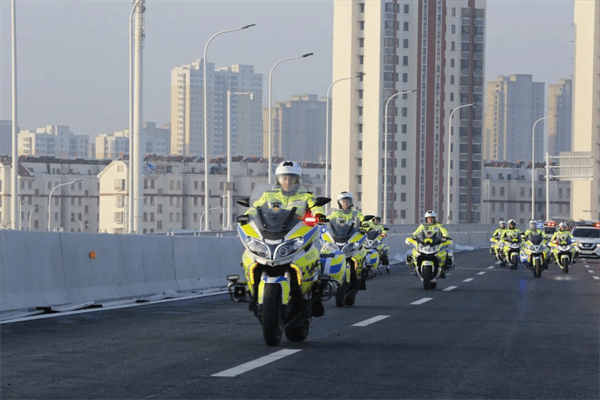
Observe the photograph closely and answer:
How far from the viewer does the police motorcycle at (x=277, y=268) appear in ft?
37.6

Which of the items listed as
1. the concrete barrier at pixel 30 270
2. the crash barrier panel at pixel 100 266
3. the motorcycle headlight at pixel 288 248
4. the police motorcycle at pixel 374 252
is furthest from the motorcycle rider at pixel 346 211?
the motorcycle headlight at pixel 288 248

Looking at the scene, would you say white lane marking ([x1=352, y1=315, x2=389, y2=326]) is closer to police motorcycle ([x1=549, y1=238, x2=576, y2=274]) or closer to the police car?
police motorcycle ([x1=549, y1=238, x2=576, y2=274])

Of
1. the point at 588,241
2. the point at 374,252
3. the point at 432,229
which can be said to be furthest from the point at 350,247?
the point at 588,241

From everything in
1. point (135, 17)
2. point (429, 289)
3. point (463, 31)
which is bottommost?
point (429, 289)

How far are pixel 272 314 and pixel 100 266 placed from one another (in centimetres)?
733

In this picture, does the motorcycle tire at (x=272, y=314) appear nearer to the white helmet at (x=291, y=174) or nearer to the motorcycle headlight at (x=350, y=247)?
the white helmet at (x=291, y=174)

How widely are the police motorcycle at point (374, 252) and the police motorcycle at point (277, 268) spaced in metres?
11.6

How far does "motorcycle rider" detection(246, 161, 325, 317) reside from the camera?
12.1 meters

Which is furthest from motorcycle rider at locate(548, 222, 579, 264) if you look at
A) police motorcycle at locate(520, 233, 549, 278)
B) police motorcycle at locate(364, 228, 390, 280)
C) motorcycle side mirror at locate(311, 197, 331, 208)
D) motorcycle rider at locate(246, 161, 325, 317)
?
motorcycle side mirror at locate(311, 197, 331, 208)

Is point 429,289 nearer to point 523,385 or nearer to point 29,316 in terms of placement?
point 29,316

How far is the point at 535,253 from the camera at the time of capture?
33.6 meters

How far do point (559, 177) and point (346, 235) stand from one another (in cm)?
8254

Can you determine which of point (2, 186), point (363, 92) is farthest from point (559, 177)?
point (2, 186)

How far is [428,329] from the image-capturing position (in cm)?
1424
